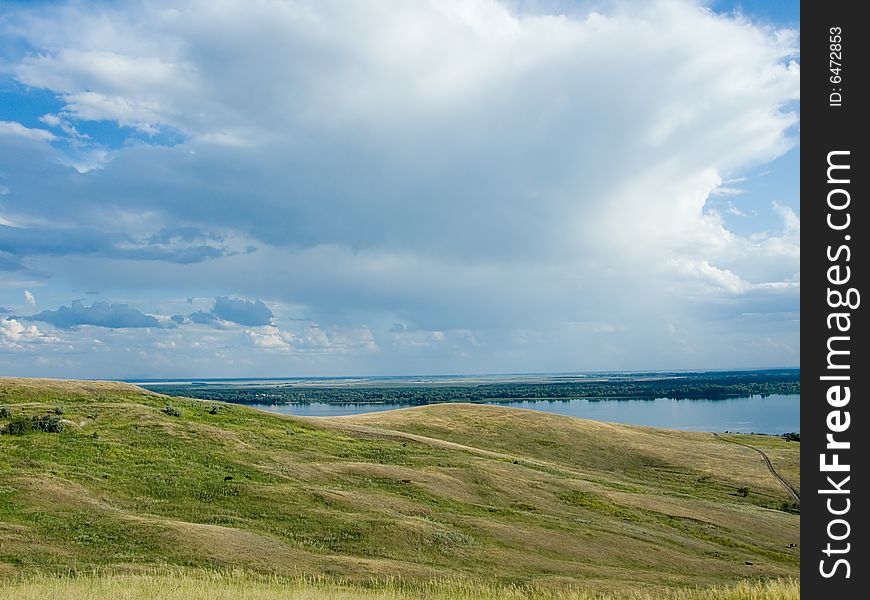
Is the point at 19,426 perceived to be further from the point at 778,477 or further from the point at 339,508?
the point at 778,477

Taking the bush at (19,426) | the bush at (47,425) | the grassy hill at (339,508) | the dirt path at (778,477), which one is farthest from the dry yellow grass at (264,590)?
the dirt path at (778,477)

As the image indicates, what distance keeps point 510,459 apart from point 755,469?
82.9 ft

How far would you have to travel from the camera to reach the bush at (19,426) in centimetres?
3691

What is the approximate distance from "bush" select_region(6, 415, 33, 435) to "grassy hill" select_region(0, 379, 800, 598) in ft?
1.48

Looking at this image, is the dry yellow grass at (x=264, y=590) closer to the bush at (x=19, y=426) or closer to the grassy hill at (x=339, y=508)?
the grassy hill at (x=339, y=508)

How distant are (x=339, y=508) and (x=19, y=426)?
20.4 metres

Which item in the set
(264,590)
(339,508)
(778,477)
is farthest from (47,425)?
(778,477)

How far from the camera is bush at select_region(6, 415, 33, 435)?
121ft

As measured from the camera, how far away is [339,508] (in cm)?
3078

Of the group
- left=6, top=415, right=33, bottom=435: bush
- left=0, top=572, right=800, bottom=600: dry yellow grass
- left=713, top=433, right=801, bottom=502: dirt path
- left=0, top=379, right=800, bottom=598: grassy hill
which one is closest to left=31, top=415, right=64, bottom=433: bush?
left=6, top=415, right=33, bottom=435: bush

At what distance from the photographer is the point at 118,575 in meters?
19.2
